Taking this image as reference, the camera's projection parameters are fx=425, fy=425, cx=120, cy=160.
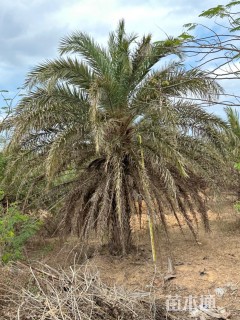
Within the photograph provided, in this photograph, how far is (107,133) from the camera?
9.25 m

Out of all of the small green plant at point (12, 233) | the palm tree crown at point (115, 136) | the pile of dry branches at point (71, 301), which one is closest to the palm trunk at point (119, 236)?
the palm tree crown at point (115, 136)

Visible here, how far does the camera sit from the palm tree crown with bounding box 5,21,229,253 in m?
9.06

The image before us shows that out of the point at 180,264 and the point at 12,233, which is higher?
the point at 12,233

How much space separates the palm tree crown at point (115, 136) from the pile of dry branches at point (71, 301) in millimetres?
2597

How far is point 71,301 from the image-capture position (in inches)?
222

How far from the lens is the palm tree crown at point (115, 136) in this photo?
29.7ft

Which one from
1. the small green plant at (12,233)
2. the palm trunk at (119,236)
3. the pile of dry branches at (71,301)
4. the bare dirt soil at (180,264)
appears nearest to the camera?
the pile of dry branches at (71,301)

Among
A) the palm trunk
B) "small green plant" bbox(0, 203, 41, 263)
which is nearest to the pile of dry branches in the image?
"small green plant" bbox(0, 203, 41, 263)

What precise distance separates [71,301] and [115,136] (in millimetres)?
4475

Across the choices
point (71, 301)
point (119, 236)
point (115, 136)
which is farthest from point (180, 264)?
point (71, 301)

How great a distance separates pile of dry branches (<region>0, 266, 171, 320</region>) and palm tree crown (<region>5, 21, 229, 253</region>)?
260 cm

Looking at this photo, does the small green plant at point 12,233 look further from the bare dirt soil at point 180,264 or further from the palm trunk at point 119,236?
the palm trunk at point 119,236

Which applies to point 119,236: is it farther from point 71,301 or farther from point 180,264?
point 71,301

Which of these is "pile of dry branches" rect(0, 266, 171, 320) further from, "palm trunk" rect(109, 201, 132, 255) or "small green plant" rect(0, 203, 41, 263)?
"palm trunk" rect(109, 201, 132, 255)
